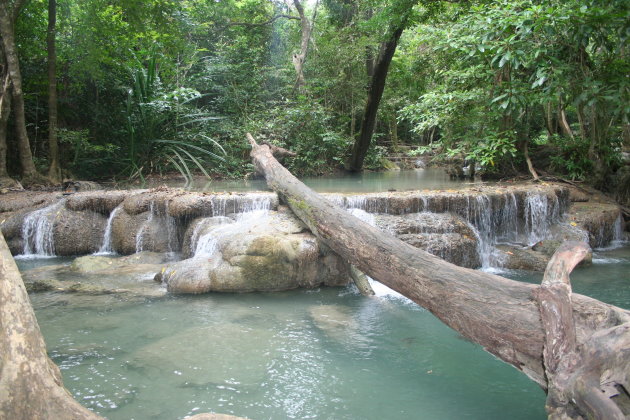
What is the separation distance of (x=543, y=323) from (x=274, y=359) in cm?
214

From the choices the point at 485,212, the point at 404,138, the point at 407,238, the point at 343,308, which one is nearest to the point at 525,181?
the point at 485,212

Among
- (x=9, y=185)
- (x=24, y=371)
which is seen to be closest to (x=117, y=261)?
(x=9, y=185)

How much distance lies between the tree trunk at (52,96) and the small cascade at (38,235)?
2602 mm

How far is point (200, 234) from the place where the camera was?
22.6 feet

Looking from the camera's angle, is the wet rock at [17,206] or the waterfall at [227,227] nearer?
the waterfall at [227,227]

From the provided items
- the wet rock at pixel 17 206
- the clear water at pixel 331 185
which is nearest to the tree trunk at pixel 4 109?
the wet rock at pixel 17 206

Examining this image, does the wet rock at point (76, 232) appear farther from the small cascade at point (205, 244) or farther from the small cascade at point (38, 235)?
the small cascade at point (205, 244)

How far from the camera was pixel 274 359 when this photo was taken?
150 inches

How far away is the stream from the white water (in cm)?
271

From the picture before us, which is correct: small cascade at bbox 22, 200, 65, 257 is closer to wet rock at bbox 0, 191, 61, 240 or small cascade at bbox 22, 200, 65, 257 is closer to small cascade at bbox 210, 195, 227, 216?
wet rock at bbox 0, 191, 61, 240

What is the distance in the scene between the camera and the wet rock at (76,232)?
302 inches

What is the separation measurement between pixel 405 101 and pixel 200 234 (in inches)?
453

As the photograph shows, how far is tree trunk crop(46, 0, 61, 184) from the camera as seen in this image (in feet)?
29.5

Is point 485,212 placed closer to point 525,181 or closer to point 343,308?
point 525,181
